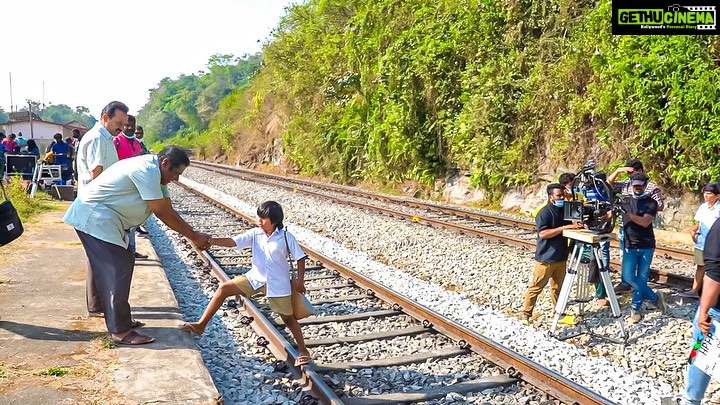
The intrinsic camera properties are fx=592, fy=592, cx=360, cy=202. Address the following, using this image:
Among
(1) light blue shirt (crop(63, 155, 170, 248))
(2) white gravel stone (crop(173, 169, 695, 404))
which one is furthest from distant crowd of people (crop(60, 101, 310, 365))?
(2) white gravel stone (crop(173, 169, 695, 404))

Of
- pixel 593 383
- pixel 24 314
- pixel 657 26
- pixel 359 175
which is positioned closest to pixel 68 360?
pixel 24 314

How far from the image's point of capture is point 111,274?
479 cm

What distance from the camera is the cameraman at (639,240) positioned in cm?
660

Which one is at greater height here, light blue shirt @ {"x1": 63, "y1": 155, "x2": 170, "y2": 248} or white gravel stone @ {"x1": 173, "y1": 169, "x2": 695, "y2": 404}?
light blue shirt @ {"x1": 63, "y1": 155, "x2": 170, "y2": 248}

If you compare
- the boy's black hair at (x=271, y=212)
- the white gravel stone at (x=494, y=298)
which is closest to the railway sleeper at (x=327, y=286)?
the white gravel stone at (x=494, y=298)

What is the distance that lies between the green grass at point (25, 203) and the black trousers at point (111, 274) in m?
7.88

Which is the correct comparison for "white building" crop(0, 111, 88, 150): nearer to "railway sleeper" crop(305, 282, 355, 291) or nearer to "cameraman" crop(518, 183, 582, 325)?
"railway sleeper" crop(305, 282, 355, 291)

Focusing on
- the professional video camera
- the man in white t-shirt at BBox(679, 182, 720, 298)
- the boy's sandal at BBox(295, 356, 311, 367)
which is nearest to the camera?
the boy's sandal at BBox(295, 356, 311, 367)

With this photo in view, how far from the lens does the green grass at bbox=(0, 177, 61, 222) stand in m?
12.0

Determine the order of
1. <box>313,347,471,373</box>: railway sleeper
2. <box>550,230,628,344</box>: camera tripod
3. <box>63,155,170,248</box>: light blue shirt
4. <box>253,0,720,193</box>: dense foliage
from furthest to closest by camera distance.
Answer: <box>253,0,720,193</box>: dense foliage, <box>550,230,628,344</box>: camera tripod, <box>313,347,471,373</box>: railway sleeper, <box>63,155,170,248</box>: light blue shirt

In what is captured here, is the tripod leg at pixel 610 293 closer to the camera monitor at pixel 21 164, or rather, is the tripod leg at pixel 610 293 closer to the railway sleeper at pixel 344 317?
the railway sleeper at pixel 344 317

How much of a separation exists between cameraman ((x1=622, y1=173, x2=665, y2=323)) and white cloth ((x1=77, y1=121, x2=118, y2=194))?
5590 millimetres

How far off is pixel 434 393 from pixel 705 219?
149 inches

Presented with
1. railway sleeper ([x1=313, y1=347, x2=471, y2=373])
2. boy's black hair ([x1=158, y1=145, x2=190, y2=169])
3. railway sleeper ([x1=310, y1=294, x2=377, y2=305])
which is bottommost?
railway sleeper ([x1=313, y1=347, x2=471, y2=373])
